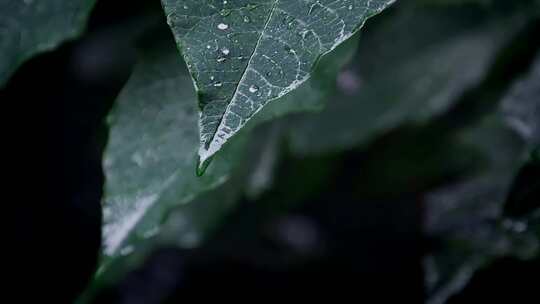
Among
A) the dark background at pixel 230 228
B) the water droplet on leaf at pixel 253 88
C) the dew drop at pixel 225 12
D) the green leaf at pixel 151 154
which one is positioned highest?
the dew drop at pixel 225 12

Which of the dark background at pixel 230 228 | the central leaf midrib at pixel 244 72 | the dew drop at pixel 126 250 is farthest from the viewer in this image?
the dark background at pixel 230 228

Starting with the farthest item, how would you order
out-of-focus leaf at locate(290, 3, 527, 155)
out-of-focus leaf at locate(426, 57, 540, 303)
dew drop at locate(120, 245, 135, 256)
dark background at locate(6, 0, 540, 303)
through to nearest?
dark background at locate(6, 0, 540, 303)
out-of-focus leaf at locate(290, 3, 527, 155)
out-of-focus leaf at locate(426, 57, 540, 303)
dew drop at locate(120, 245, 135, 256)

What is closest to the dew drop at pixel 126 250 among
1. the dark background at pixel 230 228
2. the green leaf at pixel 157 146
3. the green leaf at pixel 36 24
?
the green leaf at pixel 157 146

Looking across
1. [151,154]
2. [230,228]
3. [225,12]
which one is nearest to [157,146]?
[151,154]

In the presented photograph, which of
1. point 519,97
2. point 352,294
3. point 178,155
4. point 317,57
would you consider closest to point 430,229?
point 519,97

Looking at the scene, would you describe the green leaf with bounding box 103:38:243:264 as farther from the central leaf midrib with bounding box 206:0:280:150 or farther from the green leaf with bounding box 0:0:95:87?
the central leaf midrib with bounding box 206:0:280:150

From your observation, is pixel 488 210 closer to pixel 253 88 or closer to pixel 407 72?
pixel 407 72

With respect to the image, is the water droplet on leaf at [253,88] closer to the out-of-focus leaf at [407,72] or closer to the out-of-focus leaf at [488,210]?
the out-of-focus leaf at [488,210]

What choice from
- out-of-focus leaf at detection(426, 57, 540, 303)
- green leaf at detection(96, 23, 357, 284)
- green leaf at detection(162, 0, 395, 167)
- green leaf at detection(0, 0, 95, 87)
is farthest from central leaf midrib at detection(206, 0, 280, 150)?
out-of-focus leaf at detection(426, 57, 540, 303)
